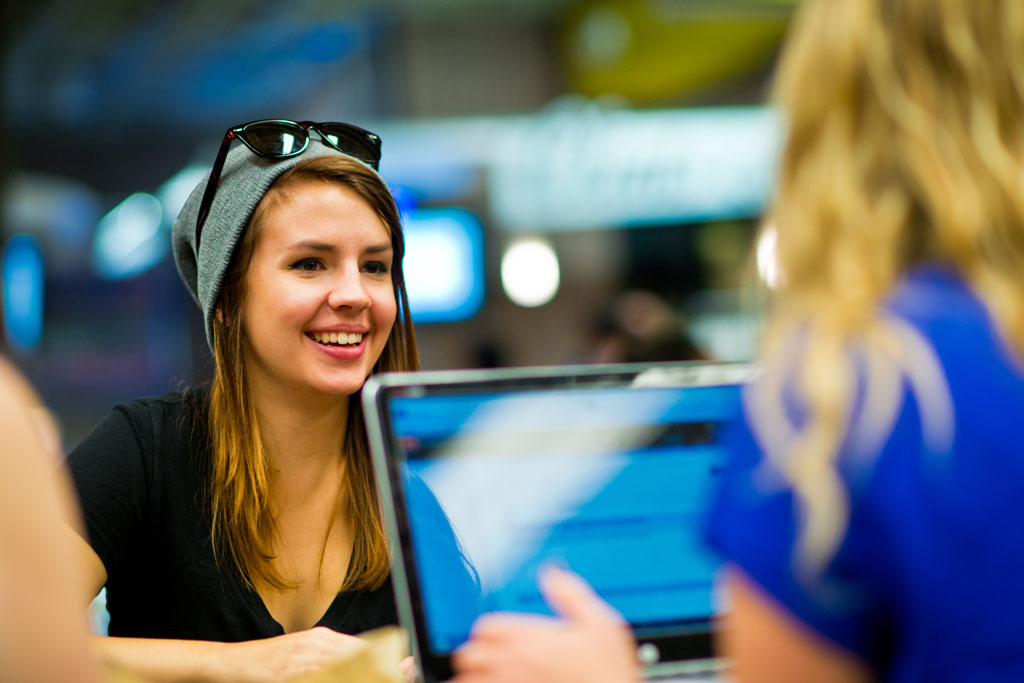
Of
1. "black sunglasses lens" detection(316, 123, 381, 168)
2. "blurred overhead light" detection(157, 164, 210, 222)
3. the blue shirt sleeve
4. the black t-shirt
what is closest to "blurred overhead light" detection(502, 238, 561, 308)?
"blurred overhead light" detection(157, 164, 210, 222)

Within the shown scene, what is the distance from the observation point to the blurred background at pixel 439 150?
8531mm

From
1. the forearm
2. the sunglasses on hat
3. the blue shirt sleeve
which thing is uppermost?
the sunglasses on hat

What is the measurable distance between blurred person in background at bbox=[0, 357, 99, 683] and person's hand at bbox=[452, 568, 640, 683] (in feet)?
1.08

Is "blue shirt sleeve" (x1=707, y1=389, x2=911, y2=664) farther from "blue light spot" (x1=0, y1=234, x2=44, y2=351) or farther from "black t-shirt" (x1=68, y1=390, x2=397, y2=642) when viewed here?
"blue light spot" (x1=0, y1=234, x2=44, y2=351)

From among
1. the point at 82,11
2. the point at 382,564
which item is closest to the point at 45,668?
the point at 382,564

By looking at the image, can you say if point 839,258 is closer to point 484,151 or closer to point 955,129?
point 955,129

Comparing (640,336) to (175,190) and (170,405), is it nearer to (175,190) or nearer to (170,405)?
(170,405)

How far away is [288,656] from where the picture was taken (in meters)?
1.28

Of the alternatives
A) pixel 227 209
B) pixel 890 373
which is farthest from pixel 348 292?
pixel 890 373

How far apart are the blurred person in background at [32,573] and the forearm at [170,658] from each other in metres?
0.62

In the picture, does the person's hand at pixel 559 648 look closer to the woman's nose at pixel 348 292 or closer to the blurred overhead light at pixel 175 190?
the woman's nose at pixel 348 292

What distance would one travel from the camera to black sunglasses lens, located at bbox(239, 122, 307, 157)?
168cm

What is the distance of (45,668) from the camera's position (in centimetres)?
72

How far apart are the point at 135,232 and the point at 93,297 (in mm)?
786
